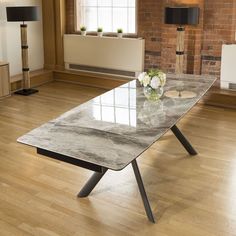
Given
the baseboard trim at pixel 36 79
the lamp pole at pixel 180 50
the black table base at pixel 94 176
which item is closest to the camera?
the black table base at pixel 94 176

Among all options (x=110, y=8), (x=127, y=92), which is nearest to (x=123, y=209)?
(x=127, y=92)

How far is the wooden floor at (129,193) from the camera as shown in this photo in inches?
102

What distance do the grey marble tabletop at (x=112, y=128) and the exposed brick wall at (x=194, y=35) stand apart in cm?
206

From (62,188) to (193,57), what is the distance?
3.26 m

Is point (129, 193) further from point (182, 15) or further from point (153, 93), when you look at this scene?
point (182, 15)

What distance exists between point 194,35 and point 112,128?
127 inches

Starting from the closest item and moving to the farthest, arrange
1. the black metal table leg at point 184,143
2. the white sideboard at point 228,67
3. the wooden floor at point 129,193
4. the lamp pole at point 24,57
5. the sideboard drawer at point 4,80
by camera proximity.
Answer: the wooden floor at point 129,193, the black metal table leg at point 184,143, the white sideboard at point 228,67, the sideboard drawer at point 4,80, the lamp pole at point 24,57

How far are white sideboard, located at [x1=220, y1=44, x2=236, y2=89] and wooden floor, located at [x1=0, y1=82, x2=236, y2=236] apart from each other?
122cm

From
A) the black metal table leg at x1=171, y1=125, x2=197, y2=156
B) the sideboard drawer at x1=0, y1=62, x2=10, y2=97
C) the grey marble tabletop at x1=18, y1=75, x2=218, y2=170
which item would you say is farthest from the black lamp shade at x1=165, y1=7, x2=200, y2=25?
the sideboard drawer at x1=0, y1=62, x2=10, y2=97

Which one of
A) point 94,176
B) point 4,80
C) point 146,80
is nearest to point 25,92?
point 4,80

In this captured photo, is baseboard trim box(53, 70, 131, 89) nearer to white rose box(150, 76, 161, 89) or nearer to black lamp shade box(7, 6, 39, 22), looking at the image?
black lamp shade box(7, 6, 39, 22)

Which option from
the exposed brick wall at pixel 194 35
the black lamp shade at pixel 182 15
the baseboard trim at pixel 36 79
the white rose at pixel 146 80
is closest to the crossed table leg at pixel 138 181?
the white rose at pixel 146 80

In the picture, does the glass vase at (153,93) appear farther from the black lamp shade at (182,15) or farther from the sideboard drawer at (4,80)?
the sideboard drawer at (4,80)

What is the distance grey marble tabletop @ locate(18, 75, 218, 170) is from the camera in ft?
7.61
